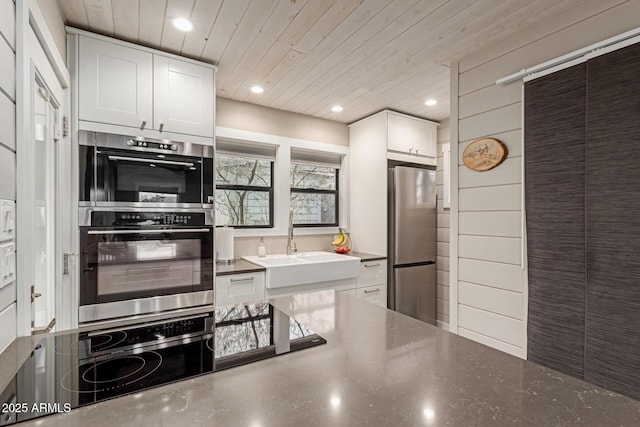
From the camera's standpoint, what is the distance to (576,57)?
5.61 ft

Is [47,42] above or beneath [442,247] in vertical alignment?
above

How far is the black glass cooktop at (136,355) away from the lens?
26.3 inches

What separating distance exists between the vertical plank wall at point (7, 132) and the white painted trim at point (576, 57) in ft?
7.65

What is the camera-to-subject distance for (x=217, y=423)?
0.57 m

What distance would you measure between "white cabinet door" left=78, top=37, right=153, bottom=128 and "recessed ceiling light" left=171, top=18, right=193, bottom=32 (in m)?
0.37

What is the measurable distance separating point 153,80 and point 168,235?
3.37ft

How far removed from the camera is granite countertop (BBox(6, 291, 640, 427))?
0.59 meters

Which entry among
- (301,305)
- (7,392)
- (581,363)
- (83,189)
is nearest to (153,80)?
(83,189)

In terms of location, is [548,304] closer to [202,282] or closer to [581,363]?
[581,363]

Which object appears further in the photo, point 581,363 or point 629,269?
point 581,363

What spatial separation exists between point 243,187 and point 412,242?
182cm

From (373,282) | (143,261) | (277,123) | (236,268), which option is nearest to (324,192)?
(277,123)

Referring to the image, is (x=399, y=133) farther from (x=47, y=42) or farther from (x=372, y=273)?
(x=47, y=42)

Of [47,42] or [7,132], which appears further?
[47,42]
